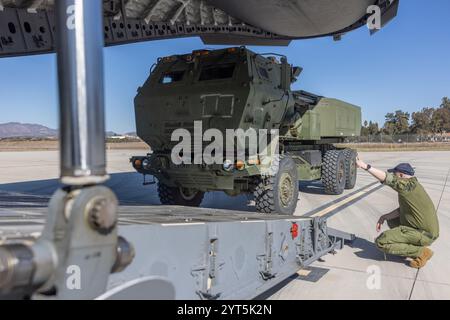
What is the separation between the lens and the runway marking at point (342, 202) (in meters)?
7.45

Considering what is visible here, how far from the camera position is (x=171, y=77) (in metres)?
7.14

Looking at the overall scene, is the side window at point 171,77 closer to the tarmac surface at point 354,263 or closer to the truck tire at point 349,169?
the tarmac surface at point 354,263

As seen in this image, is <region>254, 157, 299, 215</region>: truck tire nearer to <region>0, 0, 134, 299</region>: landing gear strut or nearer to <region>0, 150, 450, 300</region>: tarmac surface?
<region>0, 150, 450, 300</region>: tarmac surface

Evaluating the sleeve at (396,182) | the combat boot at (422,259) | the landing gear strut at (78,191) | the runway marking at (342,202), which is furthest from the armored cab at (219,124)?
the landing gear strut at (78,191)

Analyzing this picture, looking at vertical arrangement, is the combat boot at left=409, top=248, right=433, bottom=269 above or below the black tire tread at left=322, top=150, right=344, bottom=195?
below

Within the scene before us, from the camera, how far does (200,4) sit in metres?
8.42

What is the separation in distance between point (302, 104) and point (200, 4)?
290 centimetres

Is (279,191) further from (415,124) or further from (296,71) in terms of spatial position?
(415,124)

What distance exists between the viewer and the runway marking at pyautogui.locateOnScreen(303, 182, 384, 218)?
24.5 ft

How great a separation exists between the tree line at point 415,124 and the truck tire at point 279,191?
2640 inches

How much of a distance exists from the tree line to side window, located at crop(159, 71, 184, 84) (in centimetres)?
6748

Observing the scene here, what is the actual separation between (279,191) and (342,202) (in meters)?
2.64

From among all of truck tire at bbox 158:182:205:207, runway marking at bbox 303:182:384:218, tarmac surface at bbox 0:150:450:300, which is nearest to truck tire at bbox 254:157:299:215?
runway marking at bbox 303:182:384:218

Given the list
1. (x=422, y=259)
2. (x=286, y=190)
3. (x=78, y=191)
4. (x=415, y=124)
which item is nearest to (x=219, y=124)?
(x=286, y=190)
